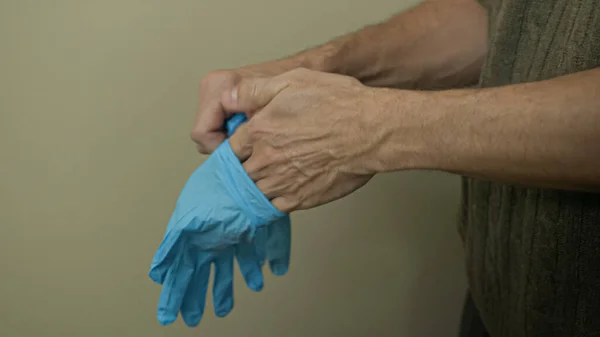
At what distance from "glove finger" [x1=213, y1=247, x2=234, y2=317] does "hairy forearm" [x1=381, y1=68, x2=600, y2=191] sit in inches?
9.2

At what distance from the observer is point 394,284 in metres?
1.02

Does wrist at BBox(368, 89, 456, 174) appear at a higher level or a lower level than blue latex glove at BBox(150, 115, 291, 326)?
higher

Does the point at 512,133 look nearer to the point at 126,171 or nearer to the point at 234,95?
the point at 234,95

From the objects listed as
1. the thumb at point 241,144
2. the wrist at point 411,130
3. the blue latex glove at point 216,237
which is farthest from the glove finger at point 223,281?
the wrist at point 411,130

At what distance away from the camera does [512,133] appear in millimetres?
407

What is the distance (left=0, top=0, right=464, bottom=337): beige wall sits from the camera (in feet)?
2.39

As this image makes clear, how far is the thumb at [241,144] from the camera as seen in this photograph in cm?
54

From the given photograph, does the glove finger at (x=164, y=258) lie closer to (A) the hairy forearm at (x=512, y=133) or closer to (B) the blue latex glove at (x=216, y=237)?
(B) the blue latex glove at (x=216, y=237)

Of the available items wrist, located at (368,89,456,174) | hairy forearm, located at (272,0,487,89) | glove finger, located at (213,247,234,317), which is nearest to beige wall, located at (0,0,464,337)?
hairy forearm, located at (272,0,487,89)

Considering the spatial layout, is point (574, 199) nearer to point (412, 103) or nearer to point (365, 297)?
point (412, 103)

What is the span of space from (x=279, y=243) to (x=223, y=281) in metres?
0.08

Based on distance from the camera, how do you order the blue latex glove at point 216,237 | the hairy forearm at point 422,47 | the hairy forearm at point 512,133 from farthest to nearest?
the hairy forearm at point 422,47 < the blue latex glove at point 216,237 < the hairy forearm at point 512,133

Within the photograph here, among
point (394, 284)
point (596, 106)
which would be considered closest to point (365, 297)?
point (394, 284)

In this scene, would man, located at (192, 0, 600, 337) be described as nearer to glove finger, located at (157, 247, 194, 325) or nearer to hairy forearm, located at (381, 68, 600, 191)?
hairy forearm, located at (381, 68, 600, 191)
